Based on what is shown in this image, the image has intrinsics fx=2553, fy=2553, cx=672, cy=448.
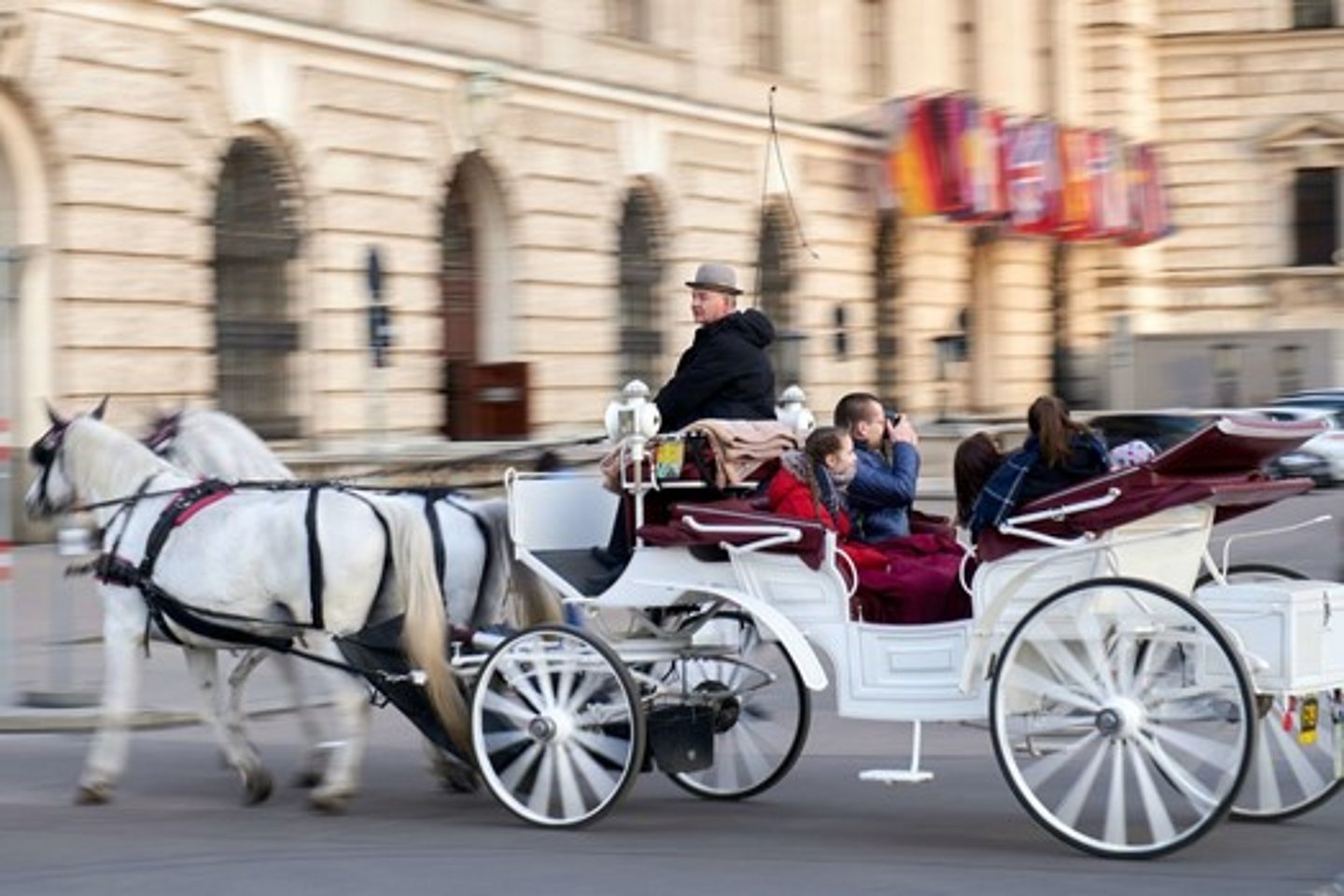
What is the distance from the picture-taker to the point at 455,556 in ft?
36.6

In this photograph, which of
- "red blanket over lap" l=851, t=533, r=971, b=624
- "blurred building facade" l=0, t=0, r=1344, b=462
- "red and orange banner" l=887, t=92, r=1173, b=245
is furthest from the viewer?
"red and orange banner" l=887, t=92, r=1173, b=245

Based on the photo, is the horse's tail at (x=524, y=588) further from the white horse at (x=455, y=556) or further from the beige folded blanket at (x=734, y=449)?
the beige folded blanket at (x=734, y=449)

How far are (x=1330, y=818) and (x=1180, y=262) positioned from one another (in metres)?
46.5

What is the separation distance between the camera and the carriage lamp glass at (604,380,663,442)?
33.7 ft

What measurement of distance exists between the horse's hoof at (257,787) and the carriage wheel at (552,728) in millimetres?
1338

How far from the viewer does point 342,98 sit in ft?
96.3

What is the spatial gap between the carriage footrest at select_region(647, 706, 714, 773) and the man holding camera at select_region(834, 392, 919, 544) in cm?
100

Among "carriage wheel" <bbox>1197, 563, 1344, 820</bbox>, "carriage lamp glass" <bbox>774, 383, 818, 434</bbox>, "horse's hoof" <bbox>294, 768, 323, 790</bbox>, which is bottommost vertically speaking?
"horse's hoof" <bbox>294, 768, 323, 790</bbox>

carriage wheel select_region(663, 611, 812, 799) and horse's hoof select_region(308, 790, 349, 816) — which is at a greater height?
carriage wheel select_region(663, 611, 812, 799)

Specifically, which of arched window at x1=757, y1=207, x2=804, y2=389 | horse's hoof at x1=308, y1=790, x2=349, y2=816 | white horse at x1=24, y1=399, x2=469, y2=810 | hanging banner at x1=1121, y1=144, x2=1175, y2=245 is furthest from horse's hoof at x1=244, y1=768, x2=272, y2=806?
hanging banner at x1=1121, y1=144, x2=1175, y2=245

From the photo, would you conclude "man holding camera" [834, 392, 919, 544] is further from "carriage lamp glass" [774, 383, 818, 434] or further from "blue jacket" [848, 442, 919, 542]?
"carriage lamp glass" [774, 383, 818, 434]

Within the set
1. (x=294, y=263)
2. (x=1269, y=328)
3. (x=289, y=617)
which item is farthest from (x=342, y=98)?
(x=1269, y=328)

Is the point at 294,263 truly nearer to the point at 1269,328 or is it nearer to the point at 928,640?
the point at 928,640

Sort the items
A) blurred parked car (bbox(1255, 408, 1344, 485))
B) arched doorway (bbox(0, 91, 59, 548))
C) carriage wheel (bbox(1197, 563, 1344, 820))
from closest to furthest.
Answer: carriage wheel (bbox(1197, 563, 1344, 820))
arched doorway (bbox(0, 91, 59, 548))
blurred parked car (bbox(1255, 408, 1344, 485))
